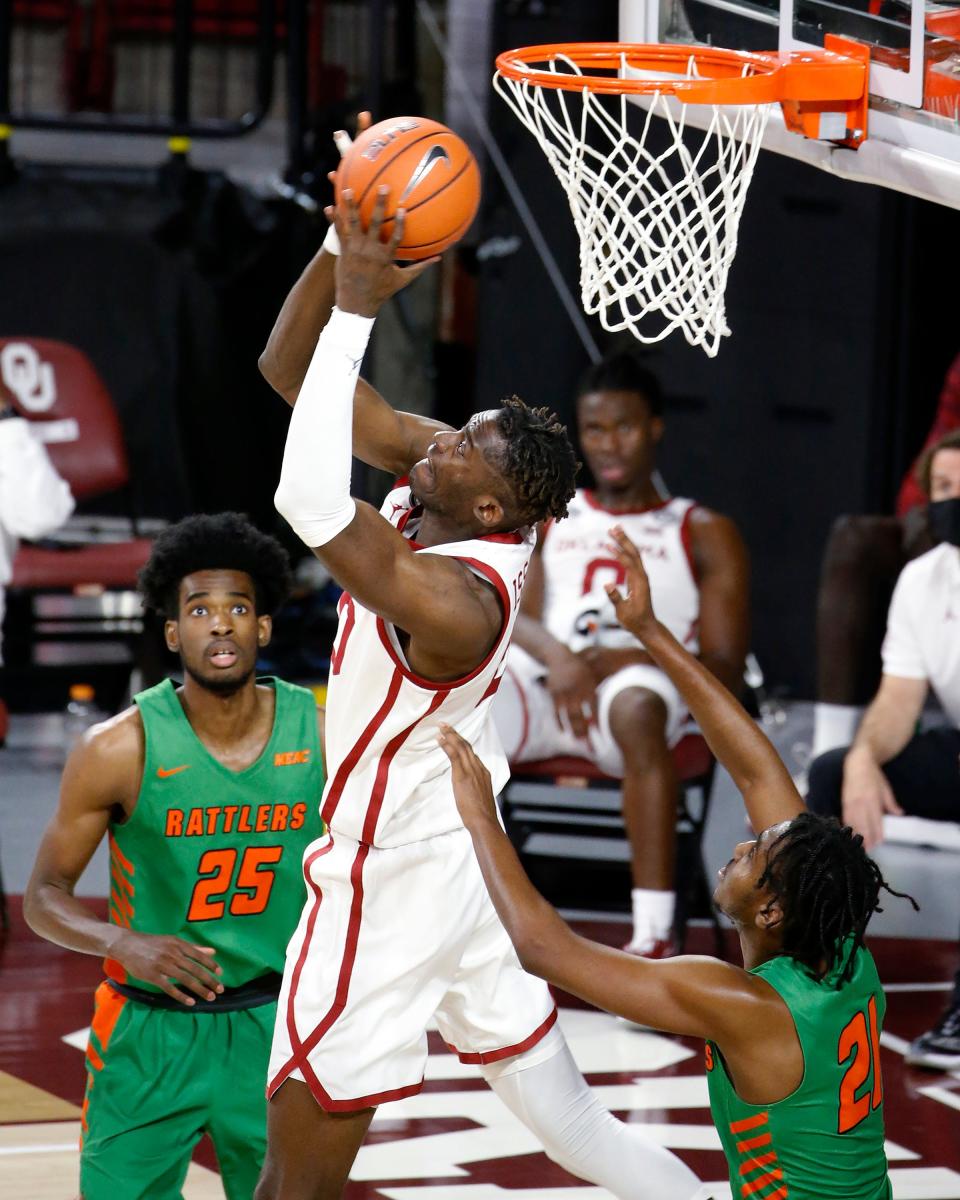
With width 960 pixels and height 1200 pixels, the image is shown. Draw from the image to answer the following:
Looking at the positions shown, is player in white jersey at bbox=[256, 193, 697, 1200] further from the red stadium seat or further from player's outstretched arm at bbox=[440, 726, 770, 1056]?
the red stadium seat

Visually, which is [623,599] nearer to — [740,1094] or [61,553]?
[740,1094]

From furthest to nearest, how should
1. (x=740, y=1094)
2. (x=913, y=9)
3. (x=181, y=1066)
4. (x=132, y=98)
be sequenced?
(x=132, y=98)
(x=913, y=9)
(x=181, y=1066)
(x=740, y=1094)

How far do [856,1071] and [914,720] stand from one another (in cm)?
282

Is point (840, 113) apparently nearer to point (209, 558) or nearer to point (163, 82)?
point (209, 558)

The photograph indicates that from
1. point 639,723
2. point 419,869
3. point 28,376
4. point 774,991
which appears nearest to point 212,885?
point 419,869

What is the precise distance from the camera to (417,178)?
2957mm

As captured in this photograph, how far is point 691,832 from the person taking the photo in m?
5.97

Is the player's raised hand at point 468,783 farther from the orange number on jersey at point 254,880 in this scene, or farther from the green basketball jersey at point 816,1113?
the orange number on jersey at point 254,880

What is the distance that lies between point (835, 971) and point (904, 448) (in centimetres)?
785

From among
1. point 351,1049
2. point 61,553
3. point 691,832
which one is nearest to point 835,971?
point 351,1049

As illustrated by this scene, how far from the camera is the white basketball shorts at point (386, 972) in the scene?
3.05 metres

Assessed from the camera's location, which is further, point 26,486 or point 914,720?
point 26,486

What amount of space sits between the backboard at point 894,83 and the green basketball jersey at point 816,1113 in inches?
57.0

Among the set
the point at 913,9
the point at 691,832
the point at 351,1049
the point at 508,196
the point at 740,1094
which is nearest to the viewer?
the point at 740,1094
